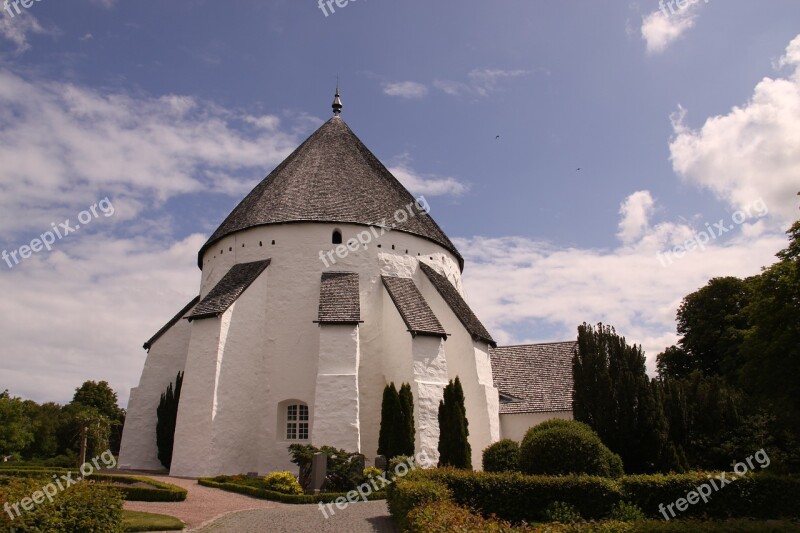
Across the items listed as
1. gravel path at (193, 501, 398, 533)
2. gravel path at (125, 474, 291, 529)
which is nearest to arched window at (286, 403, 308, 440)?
gravel path at (125, 474, 291, 529)

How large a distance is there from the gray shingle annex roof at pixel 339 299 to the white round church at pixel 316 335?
2.3 inches

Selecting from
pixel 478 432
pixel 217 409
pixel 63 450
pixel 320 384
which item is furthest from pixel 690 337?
pixel 63 450

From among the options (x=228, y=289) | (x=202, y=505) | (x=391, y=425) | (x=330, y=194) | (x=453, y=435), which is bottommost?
(x=202, y=505)

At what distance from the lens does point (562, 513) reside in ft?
37.4

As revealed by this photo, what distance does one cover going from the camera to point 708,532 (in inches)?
332

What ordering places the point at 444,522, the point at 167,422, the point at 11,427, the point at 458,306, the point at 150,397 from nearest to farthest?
the point at 444,522 < the point at 167,422 < the point at 458,306 < the point at 150,397 < the point at 11,427

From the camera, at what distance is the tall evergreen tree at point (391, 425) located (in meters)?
17.8

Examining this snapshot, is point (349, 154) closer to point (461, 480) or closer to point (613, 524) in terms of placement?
point (461, 480)

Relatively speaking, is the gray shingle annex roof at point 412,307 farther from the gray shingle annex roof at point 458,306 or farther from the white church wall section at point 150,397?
the white church wall section at point 150,397

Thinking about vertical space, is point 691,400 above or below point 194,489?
above

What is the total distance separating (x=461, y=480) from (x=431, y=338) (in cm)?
766

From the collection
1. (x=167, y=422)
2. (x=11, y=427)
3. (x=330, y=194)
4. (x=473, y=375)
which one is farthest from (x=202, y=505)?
(x=11, y=427)

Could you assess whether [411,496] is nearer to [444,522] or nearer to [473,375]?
[444,522]

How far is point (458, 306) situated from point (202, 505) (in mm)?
11923
